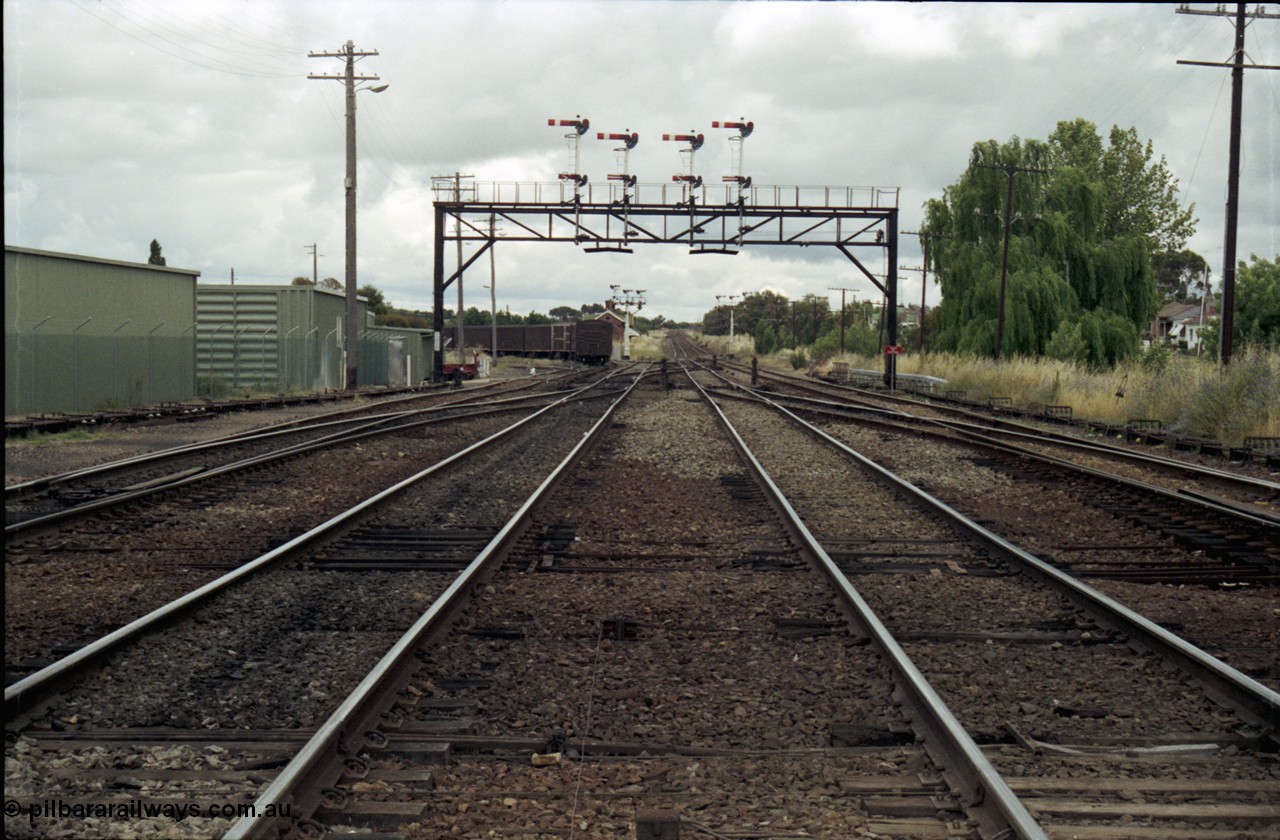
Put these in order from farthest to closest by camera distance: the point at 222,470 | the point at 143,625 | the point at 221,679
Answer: the point at 222,470, the point at 143,625, the point at 221,679

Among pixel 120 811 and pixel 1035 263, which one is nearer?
pixel 120 811

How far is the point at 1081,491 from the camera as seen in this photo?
1312 cm

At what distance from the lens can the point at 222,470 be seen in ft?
44.5

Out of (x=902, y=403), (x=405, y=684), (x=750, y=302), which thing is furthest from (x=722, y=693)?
(x=750, y=302)

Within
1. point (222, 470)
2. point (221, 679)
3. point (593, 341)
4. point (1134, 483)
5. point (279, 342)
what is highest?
point (593, 341)

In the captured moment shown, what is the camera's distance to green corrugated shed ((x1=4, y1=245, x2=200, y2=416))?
24797 mm

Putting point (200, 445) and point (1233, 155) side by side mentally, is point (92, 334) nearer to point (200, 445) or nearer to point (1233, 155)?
point (200, 445)

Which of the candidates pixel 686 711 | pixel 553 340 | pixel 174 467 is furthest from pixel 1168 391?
pixel 553 340

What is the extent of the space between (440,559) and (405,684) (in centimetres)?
341

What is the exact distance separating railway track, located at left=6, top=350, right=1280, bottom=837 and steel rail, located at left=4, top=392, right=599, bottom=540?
280 cm

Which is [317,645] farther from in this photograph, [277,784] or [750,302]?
[750,302]

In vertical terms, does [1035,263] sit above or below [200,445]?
above

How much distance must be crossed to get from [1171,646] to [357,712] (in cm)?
416

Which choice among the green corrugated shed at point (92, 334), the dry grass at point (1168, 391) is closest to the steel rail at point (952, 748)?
the dry grass at point (1168, 391)
